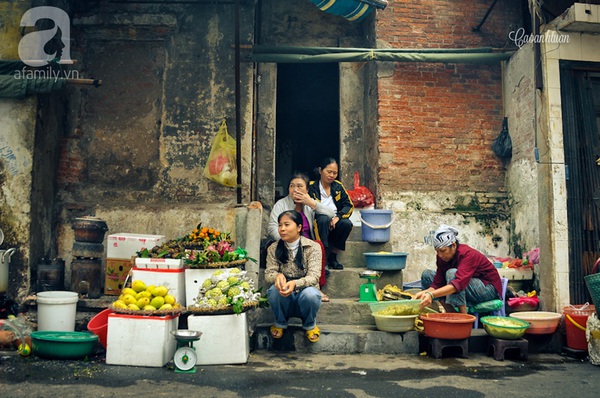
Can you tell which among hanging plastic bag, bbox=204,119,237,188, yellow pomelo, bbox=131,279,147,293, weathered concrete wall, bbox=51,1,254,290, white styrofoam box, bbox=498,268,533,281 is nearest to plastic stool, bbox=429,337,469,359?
white styrofoam box, bbox=498,268,533,281

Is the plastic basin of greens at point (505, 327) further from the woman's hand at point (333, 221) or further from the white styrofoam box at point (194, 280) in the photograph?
the white styrofoam box at point (194, 280)

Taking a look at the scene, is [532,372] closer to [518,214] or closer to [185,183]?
[518,214]

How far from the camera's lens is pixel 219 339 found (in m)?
5.49

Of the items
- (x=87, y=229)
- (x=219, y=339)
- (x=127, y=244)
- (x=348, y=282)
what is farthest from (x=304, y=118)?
(x=219, y=339)

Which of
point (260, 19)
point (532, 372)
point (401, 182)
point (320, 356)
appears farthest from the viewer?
point (260, 19)

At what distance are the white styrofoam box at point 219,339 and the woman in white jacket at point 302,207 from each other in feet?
5.59

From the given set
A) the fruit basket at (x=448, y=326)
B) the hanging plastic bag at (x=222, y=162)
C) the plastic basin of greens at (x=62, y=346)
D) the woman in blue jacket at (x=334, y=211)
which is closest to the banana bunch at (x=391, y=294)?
the fruit basket at (x=448, y=326)

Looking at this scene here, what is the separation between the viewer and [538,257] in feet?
25.7

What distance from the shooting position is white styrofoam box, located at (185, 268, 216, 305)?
591 cm

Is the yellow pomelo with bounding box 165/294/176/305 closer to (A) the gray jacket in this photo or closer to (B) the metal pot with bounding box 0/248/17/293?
(A) the gray jacket

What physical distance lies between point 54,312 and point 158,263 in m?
1.33

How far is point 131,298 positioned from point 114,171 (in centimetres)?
344

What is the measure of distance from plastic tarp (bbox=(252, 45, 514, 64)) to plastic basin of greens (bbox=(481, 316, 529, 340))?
444 cm

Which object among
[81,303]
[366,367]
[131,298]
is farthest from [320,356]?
[81,303]
